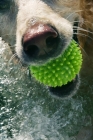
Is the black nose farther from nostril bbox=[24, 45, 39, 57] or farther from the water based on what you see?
the water

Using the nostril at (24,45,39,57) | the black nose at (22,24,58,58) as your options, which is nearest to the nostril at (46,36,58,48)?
the black nose at (22,24,58,58)

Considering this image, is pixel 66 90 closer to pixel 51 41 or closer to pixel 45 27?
pixel 51 41

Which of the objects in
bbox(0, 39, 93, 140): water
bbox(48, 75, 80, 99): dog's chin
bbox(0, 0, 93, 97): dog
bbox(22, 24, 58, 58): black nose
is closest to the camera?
bbox(22, 24, 58, 58): black nose

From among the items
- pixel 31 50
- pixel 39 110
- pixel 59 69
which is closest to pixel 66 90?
pixel 59 69

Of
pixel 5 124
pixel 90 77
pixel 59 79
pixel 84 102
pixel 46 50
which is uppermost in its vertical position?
pixel 46 50

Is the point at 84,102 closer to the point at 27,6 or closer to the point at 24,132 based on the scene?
the point at 24,132

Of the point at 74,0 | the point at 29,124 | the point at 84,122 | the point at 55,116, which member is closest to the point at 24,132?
the point at 29,124
